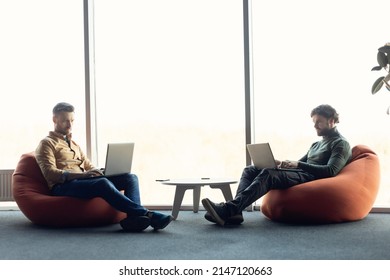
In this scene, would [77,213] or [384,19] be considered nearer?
[77,213]

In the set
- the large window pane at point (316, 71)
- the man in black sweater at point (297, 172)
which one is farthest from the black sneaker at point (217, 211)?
the large window pane at point (316, 71)

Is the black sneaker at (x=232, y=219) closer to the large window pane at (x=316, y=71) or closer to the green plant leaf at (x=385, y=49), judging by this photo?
the large window pane at (x=316, y=71)

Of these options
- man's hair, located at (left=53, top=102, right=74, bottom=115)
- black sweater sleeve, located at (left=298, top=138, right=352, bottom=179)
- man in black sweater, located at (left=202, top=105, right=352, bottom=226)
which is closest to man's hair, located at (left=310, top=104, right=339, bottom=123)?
man in black sweater, located at (left=202, top=105, right=352, bottom=226)

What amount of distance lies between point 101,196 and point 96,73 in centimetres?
176

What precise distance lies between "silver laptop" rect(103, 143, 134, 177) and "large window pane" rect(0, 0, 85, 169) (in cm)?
117

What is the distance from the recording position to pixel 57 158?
403cm

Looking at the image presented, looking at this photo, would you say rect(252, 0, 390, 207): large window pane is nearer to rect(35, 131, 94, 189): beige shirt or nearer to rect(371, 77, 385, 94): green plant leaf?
rect(371, 77, 385, 94): green plant leaf

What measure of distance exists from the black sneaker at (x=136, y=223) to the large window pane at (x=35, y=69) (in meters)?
1.67

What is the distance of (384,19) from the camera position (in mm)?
4637

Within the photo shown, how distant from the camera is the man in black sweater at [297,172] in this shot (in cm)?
378

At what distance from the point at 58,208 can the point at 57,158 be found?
0.42 metres

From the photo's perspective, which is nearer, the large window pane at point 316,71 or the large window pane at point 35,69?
the large window pane at point 316,71
